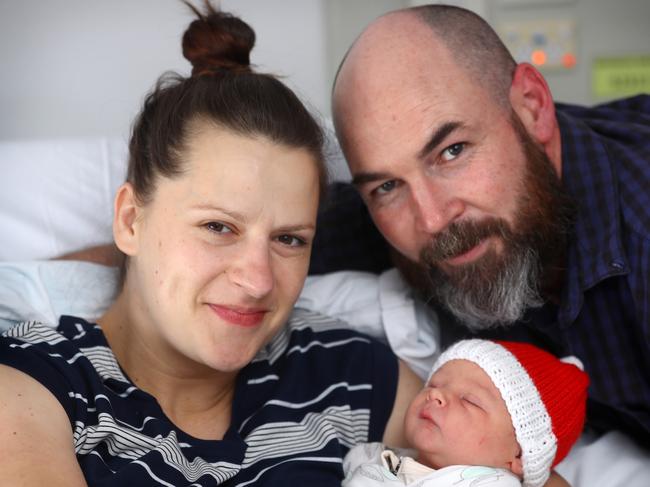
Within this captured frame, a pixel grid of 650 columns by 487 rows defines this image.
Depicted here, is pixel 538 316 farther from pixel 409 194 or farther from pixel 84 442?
pixel 84 442

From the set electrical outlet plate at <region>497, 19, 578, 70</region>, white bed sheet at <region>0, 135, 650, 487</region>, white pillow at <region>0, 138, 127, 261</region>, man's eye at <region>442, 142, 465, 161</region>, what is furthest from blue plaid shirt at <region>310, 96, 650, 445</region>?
white pillow at <region>0, 138, 127, 261</region>

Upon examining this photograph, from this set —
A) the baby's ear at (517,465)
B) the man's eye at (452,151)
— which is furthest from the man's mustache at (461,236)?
the baby's ear at (517,465)

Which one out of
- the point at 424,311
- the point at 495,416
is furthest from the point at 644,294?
the point at 424,311

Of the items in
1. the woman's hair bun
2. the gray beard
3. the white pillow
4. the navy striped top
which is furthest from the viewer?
the white pillow

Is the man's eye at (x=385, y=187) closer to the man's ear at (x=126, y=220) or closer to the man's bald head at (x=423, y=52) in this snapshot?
the man's bald head at (x=423, y=52)

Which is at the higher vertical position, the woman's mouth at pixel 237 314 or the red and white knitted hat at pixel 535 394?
the woman's mouth at pixel 237 314

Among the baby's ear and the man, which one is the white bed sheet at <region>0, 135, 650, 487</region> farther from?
the baby's ear

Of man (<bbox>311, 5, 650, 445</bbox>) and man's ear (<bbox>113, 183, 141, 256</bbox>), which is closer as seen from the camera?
man's ear (<bbox>113, 183, 141, 256</bbox>)

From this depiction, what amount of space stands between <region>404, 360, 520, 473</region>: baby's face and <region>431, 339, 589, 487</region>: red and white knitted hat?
0.02 meters

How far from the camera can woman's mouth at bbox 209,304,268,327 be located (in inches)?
49.9

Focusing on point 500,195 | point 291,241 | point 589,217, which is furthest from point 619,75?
point 291,241

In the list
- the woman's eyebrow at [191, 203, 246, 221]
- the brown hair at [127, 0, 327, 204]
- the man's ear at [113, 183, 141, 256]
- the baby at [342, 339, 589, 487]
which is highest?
the brown hair at [127, 0, 327, 204]

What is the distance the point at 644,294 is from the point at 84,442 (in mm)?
1013

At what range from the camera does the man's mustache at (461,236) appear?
4.96ft
